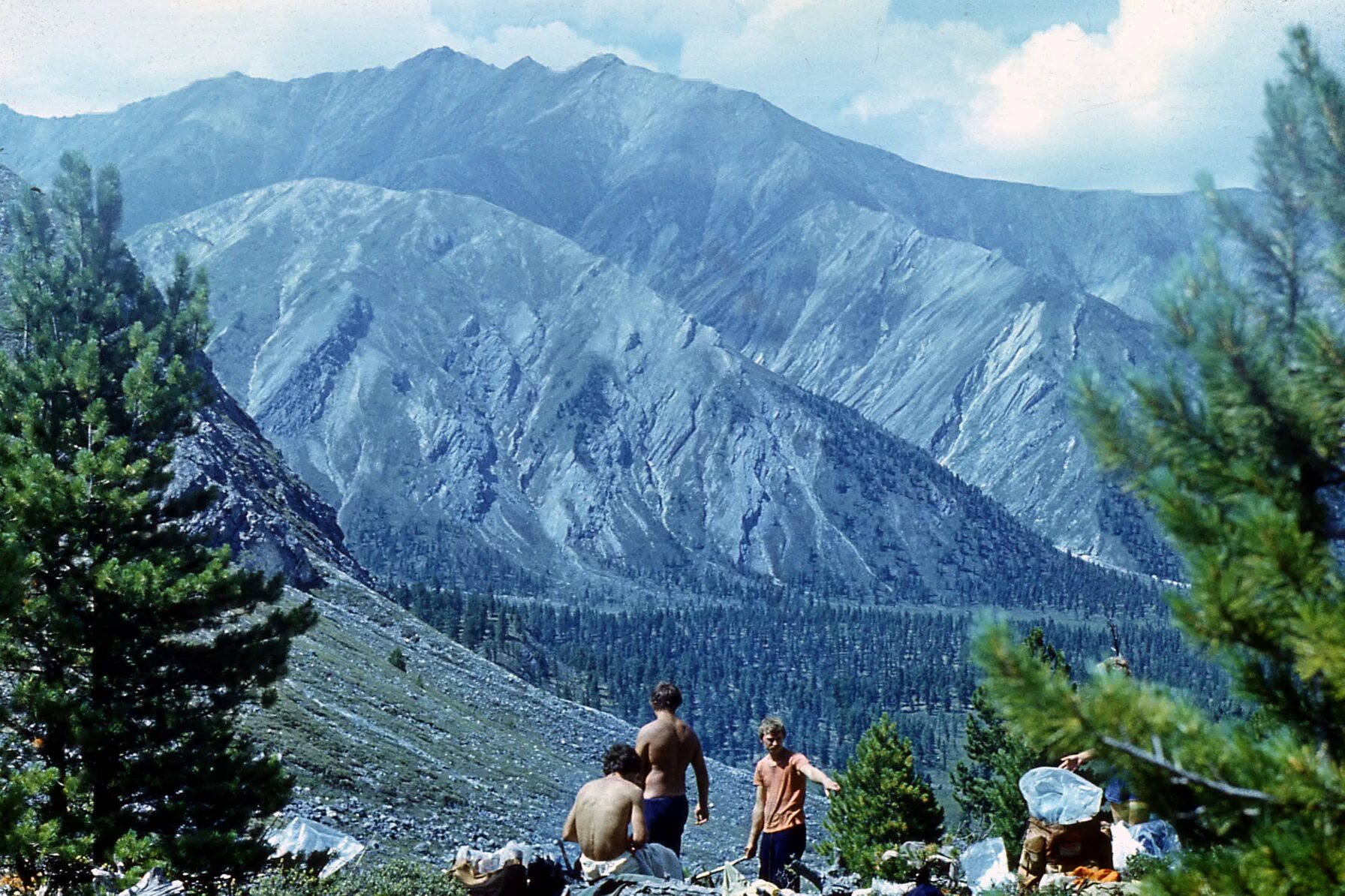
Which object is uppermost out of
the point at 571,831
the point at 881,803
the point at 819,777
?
the point at 819,777

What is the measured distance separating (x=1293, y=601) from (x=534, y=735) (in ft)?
276

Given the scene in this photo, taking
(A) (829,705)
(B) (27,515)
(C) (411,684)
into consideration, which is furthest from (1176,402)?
(A) (829,705)

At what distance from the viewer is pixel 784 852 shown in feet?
50.0

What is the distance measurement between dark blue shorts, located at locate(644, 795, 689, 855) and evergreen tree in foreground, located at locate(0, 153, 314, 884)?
947 centimetres

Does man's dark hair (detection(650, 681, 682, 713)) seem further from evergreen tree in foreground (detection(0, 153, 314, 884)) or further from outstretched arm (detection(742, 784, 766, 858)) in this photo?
evergreen tree in foreground (detection(0, 153, 314, 884))

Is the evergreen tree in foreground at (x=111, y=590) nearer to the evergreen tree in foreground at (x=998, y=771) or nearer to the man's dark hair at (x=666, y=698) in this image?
the man's dark hair at (x=666, y=698)

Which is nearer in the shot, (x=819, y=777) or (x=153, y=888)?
(x=819, y=777)

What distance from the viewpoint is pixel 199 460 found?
91.8m

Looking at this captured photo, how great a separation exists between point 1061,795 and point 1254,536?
8.58m

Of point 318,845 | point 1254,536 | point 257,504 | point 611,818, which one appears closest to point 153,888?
point 318,845

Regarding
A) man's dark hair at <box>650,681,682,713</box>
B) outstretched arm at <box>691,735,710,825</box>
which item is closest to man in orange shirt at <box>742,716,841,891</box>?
outstretched arm at <box>691,735,710,825</box>

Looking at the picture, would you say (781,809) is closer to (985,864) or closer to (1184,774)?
(985,864)

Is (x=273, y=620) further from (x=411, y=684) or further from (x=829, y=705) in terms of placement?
(x=829, y=705)

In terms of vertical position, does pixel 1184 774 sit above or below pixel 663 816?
above
